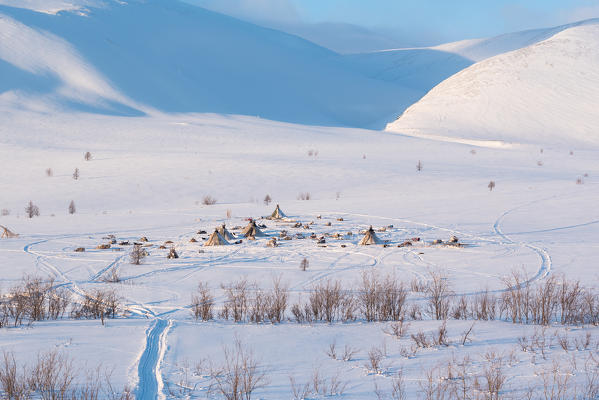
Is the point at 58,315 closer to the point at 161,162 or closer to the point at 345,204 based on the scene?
the point at 345,204

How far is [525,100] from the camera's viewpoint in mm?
56219

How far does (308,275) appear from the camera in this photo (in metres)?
10.5

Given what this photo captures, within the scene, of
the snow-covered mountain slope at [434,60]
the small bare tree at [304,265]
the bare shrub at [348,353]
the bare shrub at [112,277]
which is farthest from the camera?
the snow-covered mountain slope at [434,60]

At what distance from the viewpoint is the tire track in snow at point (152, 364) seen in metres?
4.54

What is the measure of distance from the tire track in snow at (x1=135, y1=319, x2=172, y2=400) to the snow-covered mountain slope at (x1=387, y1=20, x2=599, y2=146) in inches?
1809

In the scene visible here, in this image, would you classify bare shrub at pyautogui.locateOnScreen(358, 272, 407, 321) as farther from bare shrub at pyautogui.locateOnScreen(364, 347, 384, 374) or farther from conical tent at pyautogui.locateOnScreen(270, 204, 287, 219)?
conical tent at pyautogui.locateOnScreen(270, 204, 287, 219)

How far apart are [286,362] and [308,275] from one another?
5.17 meters

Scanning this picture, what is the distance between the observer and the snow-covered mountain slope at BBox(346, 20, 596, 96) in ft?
382

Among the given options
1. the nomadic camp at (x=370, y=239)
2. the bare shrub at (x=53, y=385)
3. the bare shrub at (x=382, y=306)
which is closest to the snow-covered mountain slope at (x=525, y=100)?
the nomadic camp at (x=370, y=239)

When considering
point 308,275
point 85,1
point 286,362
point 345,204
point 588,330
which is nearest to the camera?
point 286,362

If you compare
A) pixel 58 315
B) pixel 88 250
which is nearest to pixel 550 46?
pixel 88 250

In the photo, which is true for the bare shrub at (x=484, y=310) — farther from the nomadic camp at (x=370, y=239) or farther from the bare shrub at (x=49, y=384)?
the nomadic camp at (x=370, y=239)

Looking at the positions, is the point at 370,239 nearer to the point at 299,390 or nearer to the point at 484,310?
the point at 484,310

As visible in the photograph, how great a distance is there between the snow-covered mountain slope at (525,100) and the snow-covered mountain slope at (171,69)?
11642 millimetres
